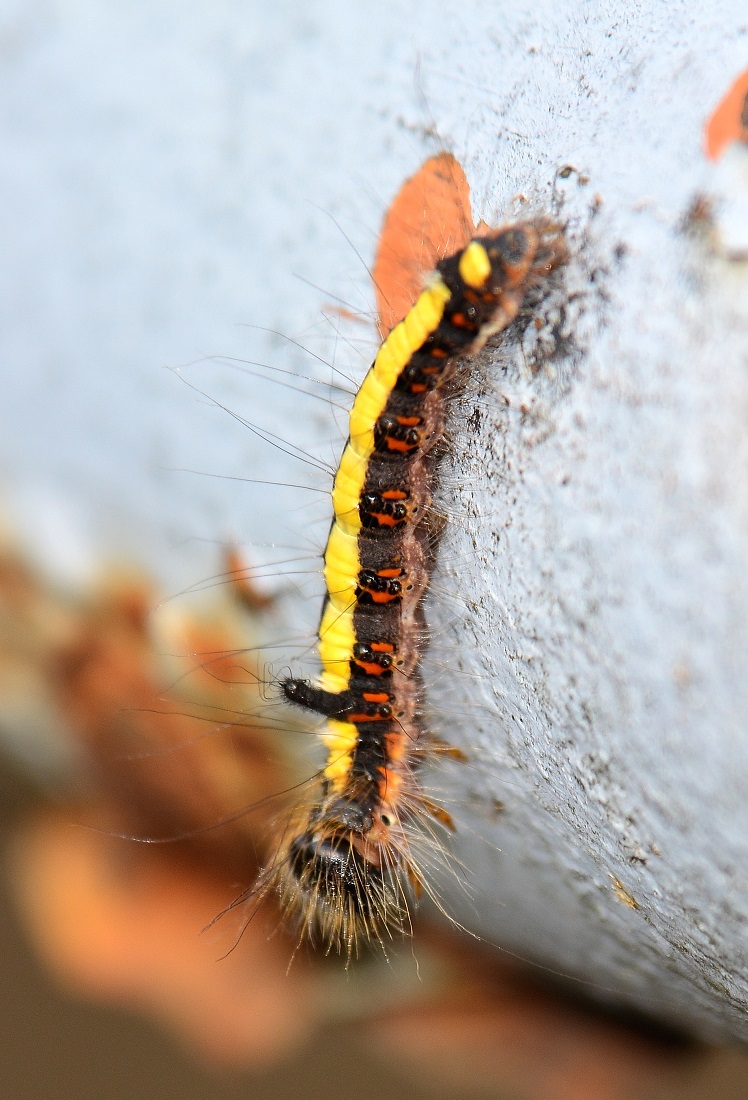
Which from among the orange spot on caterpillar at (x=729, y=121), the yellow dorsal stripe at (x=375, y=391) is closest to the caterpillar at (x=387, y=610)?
the yellow dorsal stripe at (x=375, y=391)

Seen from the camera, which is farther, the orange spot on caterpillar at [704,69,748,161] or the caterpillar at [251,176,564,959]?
the caterpillar at [251,176,564,959]

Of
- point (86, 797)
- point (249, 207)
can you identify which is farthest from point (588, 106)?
point (86, 797)

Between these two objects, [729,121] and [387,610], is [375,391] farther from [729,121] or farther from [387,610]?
[729,121]

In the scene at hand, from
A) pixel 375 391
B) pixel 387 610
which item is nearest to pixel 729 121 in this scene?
pixel 375 391

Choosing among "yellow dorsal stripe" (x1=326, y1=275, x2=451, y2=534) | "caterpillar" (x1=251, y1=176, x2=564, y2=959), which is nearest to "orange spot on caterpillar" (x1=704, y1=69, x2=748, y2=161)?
"caterpillar" (x1=251, y1=176, x2=564, y2=959)

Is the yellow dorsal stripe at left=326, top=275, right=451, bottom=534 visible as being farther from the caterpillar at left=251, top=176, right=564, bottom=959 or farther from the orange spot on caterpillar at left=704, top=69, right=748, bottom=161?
the orange spot on caterpillar at left=704, top=69, right=748, bottom=161

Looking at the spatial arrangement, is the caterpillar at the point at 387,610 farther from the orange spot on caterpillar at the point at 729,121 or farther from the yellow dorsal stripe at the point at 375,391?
the orange spot on caterpillar at the point at 729,121

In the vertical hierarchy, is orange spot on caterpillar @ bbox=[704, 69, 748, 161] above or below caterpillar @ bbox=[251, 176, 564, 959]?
above
